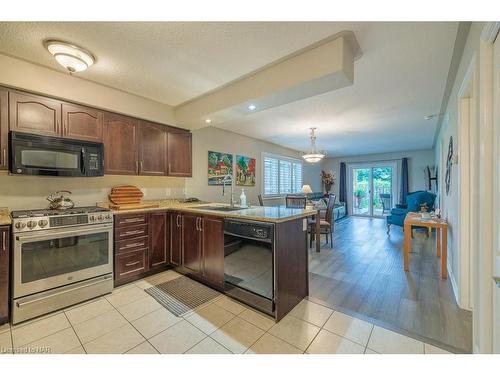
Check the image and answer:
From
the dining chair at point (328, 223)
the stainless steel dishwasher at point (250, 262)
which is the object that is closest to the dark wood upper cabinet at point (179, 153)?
the stainless steel dishwasher at point (250, 262)

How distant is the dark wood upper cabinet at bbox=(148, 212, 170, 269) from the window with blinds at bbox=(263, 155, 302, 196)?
10.6ft

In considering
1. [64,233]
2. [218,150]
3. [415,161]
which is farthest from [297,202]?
[415,161]

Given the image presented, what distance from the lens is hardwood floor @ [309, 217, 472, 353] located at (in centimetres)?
179

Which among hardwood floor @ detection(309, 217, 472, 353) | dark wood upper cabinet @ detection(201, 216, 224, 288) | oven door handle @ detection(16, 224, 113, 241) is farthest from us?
dark wood upper cabinet @ detection(201, 216, 224, 288)

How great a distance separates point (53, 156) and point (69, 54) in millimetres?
1070

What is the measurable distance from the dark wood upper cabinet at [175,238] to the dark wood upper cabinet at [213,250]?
1.66 feet

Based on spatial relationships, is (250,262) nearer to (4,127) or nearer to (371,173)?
(4,127)

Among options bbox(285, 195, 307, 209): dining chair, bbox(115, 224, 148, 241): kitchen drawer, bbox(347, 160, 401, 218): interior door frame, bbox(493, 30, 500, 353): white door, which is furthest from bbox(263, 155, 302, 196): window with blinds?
bbox(493, 30, 500, 353): white door

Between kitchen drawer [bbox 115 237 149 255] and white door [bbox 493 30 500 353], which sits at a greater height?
white door [bbox 493 30 500 353]

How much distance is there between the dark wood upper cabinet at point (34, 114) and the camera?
209 centimetres

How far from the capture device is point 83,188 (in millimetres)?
2770

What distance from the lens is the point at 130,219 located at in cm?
263

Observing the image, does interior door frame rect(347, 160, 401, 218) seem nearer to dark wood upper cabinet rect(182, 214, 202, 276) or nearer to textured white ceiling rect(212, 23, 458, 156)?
textured white ceiling rect(212, 23, 458, 156)
